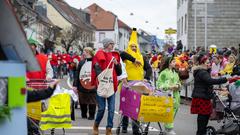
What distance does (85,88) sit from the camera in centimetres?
1521

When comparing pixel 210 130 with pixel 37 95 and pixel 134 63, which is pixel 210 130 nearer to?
pixel 134 63

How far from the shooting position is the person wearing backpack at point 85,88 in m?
14.9

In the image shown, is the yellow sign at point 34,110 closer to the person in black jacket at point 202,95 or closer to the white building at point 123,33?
the person in black jacket at point 202,95

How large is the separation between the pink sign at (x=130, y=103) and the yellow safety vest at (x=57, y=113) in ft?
4.28

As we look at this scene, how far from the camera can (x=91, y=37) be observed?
109 m

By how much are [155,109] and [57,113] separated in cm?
182

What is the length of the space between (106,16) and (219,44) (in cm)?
7689

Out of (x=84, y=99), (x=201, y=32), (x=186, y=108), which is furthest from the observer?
(x=201, y=32)

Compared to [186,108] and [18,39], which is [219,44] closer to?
[186,108]

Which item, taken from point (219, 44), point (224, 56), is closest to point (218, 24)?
point (219, 44)

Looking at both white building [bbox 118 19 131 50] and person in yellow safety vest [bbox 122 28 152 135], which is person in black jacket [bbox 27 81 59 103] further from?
white building [bbox 118 19 131 50]

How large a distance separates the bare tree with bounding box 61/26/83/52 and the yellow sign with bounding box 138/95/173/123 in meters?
69.9

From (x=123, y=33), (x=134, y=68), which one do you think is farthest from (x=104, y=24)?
(x=134, y=68)

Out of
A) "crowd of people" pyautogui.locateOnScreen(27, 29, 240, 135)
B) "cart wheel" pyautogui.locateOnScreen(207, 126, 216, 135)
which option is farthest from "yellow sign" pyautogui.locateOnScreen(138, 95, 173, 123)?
"cart wheel" pyautogui.locateOnScreen(207, 126, 216, 135)
